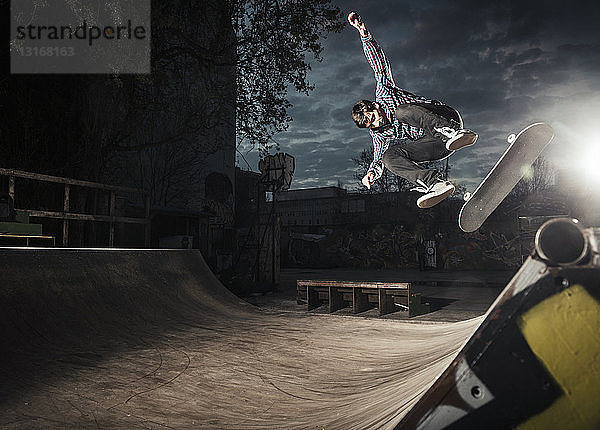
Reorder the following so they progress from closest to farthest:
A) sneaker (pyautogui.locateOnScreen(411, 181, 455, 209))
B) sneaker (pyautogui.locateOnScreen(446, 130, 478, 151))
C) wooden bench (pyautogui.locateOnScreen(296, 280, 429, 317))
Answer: sneaker (pyautogui.locateOnScreen(446, 130, 478, 151)) → sneaker (pyautogui.locateOnScreen(411, 181, 455, 209)) → wooden bench (pyautogui.locateOnScreen(296, 280, 429, 317))

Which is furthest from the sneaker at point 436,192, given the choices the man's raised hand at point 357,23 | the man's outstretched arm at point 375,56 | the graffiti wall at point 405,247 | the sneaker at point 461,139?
the graffiti wall at point 405,247

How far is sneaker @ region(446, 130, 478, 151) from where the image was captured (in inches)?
135

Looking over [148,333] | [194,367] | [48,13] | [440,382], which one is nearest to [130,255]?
[148,333]

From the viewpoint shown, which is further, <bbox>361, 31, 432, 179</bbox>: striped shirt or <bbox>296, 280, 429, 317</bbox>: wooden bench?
<bbox>296, 280, 429, 317</bbox>: wooden bench

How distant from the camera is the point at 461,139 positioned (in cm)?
349

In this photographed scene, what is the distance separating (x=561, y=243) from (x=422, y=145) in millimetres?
3320

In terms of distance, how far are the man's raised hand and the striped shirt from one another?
5 cm

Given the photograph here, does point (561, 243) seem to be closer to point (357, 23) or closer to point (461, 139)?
point (461, 139)

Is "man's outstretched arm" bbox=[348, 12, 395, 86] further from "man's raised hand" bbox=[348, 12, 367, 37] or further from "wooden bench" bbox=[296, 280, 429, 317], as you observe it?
"wooden bench" bbox=[296, 280, 429, 317]

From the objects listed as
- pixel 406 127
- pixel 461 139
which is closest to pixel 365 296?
pixel 406 127

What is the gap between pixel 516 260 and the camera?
67.0 feet

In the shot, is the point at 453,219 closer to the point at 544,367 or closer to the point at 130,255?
the point at 130,255

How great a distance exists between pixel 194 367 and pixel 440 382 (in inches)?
83.7

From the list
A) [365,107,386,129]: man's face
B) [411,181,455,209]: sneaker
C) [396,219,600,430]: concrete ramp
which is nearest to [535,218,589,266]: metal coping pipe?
[396,219,600,430]: concrete ramp
